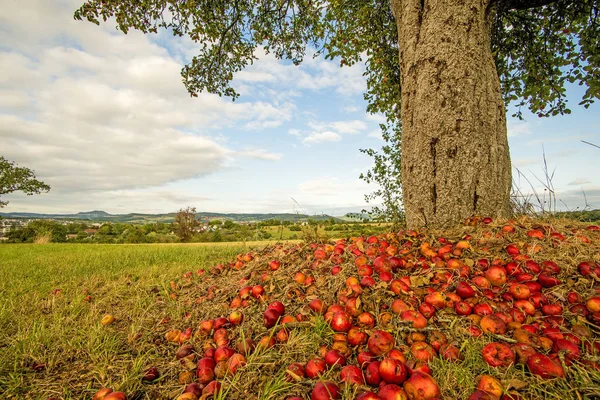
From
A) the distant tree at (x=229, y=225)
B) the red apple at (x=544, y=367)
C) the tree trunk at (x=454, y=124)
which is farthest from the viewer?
the distant tree at (x=229, y=225)

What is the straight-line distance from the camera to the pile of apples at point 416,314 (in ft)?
5.81

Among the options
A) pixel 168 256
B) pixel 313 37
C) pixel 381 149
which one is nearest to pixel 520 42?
pixel 381 149

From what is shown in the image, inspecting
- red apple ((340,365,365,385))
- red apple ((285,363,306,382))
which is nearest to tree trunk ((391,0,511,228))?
red apple ((340,365,365,385))

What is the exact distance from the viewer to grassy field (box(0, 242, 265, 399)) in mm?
2121

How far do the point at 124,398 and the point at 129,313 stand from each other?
1.87 m

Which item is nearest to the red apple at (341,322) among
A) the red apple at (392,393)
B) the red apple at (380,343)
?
the red apple at (380,343)

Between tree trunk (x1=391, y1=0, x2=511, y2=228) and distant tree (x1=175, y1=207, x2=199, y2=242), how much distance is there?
129ft

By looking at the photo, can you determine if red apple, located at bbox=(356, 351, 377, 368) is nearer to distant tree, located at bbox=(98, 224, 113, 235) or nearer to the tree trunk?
the tree trunk

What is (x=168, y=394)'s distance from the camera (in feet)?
6.08

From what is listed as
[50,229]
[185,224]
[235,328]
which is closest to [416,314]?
[235,328]

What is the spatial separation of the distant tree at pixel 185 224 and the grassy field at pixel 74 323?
35282 mm

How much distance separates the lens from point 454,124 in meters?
4.08

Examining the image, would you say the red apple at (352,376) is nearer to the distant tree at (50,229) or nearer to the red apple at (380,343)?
the red apple at (380,343)

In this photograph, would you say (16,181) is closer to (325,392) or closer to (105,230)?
(105,230)
